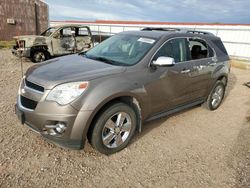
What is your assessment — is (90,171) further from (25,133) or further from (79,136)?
(25,133)

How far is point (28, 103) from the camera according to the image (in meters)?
3.10

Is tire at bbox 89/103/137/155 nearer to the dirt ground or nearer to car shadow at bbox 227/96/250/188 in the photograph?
the dirt ground

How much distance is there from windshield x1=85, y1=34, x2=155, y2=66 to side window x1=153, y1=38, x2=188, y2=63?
22 cm

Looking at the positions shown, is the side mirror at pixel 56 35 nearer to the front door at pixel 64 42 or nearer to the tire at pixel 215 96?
the front door at pixel 64 42

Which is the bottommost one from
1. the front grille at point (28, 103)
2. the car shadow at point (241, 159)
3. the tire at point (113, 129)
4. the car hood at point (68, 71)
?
the car shadow at point (241, 159)

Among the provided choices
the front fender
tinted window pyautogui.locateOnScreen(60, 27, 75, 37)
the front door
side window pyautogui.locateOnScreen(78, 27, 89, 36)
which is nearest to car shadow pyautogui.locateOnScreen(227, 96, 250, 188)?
the front fender

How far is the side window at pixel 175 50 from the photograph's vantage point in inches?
153

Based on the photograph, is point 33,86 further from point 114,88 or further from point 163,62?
point 163,62

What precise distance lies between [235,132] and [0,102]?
4.97m

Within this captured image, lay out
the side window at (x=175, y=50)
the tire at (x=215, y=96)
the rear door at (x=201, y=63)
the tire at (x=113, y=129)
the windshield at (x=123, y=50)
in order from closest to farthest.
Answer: the tire at (x=113, y=129) < the windshield at (x=123, y=50) < the side window at (x=175, y=50) < the rear door at (x=201, y=63) < the tire at (x=215, y=96)

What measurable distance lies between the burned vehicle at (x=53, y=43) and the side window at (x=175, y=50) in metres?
7.15

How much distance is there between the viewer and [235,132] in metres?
4.46

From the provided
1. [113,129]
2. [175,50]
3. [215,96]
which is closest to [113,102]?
[113,129]

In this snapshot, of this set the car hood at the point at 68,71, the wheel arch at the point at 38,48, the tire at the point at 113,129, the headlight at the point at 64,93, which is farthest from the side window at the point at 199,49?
the wheel arch at the point at 38,48
